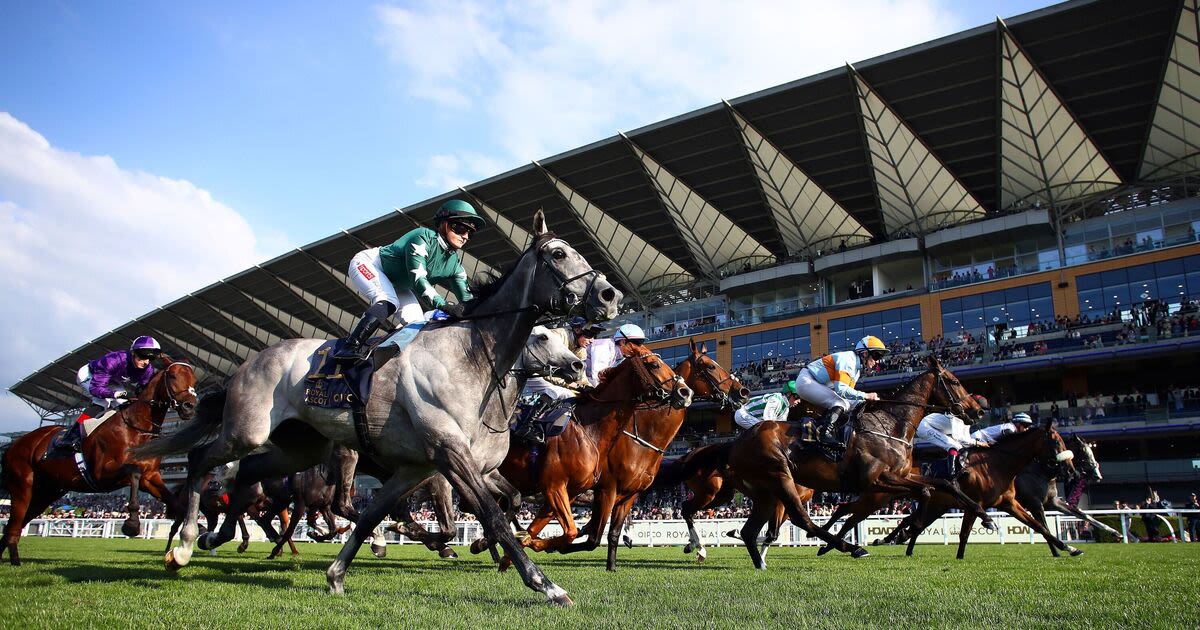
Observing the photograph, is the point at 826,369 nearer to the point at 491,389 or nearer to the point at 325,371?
the point at 491,389

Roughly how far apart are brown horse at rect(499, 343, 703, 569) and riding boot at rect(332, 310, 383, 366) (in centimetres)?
362

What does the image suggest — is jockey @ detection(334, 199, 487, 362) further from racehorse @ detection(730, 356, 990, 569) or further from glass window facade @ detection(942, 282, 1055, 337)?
glass window facade @ detection(942, 282, 1055, 337)

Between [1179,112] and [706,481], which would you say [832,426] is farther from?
[1179,112]

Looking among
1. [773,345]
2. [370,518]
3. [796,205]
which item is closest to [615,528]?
→ [370,518]

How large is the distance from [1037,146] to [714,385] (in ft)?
119

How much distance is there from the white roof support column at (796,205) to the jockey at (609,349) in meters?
31.1

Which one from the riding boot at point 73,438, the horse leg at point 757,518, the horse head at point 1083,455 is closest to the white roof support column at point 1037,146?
the horse head at point 1083,455

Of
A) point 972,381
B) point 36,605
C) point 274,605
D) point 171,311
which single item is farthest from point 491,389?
point 171,311

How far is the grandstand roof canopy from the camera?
34562mm

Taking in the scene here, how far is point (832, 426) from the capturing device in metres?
10.8

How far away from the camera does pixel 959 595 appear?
5434 millimetres

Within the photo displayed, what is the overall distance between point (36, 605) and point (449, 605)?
2449 millimetres

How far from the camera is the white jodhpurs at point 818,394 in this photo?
1123 centimetres

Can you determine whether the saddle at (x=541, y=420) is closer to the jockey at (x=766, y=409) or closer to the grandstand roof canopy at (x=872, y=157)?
the jockey at (x=766, y=409)
